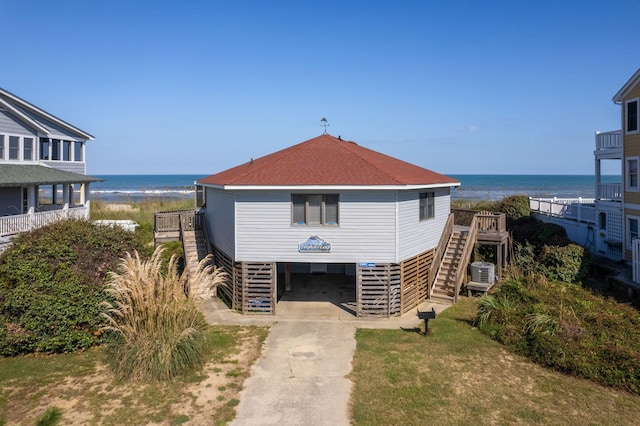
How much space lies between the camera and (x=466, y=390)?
347 inches

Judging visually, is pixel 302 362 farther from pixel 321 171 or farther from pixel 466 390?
pixel 321 171

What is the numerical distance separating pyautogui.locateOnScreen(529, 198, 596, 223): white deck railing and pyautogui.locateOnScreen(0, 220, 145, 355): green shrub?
21.2 metres

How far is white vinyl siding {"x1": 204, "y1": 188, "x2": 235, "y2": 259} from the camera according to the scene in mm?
14793

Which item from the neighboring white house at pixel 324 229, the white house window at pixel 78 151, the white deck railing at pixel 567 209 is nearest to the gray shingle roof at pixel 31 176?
the white house window at pixel 78 151

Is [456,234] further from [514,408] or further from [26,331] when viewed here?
[26,331]

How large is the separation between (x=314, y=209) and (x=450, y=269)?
22.5ft

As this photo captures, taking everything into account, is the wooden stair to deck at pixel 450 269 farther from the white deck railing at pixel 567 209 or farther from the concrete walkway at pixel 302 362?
the white deck railing at pixel 567 209

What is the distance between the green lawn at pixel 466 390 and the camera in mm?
7797

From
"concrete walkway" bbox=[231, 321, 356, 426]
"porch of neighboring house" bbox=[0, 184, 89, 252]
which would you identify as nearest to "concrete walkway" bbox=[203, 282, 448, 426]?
"concrete walkway" bbox=[231, 321, 356, 426]

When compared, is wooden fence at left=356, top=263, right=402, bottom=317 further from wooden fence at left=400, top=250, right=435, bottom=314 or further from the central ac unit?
the central ac unit

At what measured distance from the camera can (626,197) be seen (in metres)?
17.1

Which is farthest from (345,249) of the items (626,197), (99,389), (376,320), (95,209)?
(95,209)

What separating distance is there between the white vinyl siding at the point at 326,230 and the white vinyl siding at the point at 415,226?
45 cm

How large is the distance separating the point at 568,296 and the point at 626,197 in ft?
21.9
